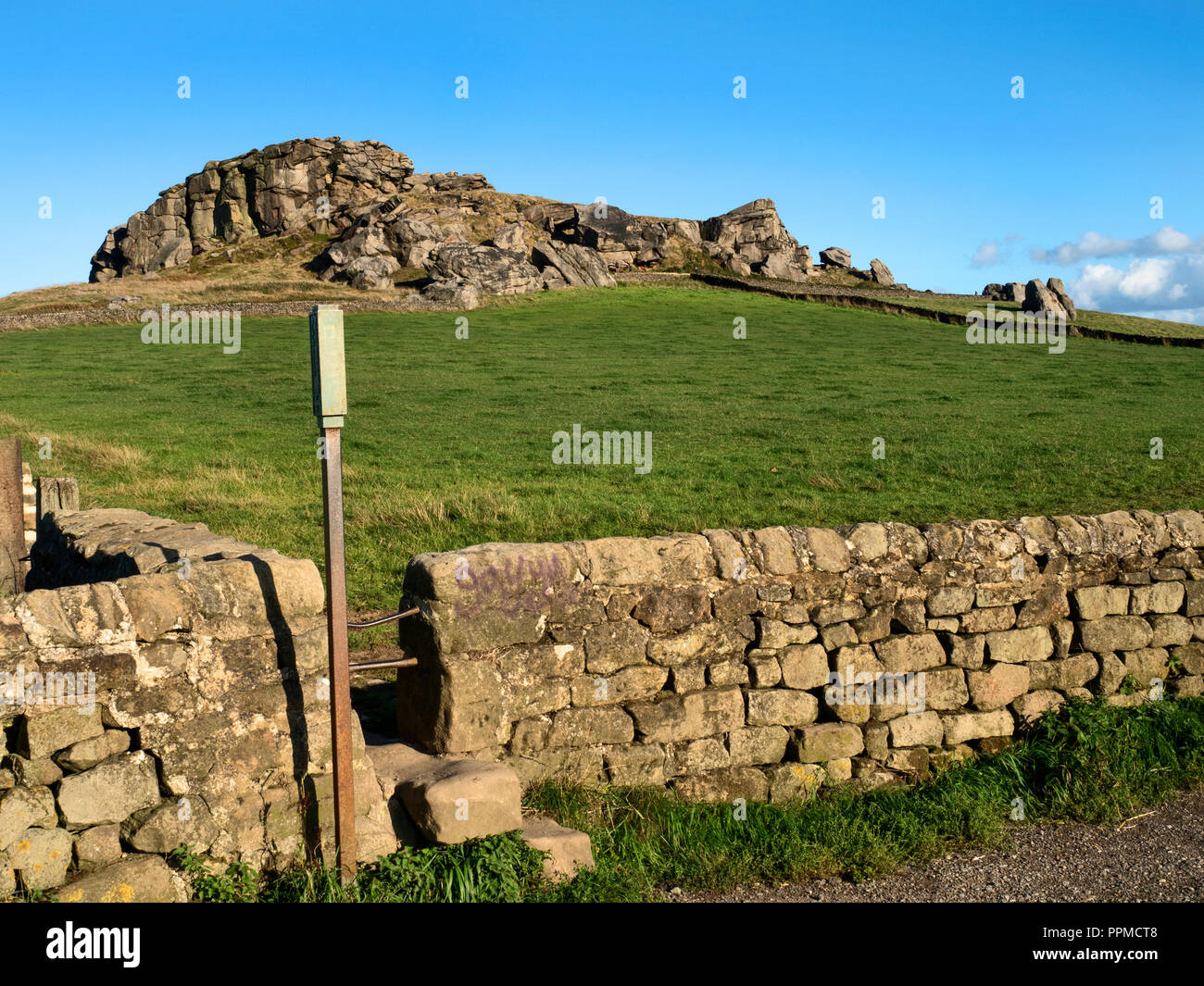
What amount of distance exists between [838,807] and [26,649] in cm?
497

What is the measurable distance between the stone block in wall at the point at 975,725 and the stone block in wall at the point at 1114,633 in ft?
3.09

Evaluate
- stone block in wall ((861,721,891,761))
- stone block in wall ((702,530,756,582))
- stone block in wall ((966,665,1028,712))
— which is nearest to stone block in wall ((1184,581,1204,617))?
stone block in wall ((966,665,1028,712))

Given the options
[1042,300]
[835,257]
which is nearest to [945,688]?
[1042,300]

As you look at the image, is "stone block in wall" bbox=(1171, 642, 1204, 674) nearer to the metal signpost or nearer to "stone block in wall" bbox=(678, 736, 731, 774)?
"stone block in wall" bbox=(678, 736, 731, 774)

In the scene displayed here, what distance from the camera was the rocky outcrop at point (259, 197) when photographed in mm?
75500

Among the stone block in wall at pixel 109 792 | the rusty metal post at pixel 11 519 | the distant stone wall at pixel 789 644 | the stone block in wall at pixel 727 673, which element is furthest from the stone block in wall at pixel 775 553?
the rusty metal post at pixel 11 519

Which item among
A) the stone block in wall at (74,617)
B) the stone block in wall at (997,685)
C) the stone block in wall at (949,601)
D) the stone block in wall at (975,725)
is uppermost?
the stone block in wall at (74,617)

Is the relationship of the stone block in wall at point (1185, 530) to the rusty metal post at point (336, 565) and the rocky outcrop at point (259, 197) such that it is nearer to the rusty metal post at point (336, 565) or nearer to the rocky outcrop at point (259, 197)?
the rusty metal post at point (336, 565)

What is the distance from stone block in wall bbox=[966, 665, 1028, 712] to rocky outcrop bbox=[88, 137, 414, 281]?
7285 centimetres

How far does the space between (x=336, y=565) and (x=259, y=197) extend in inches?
3128

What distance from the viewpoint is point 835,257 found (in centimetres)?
7694

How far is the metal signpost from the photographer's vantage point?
185 inches

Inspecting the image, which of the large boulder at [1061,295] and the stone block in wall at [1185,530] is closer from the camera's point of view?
the stone block in wall at [1185,530]
